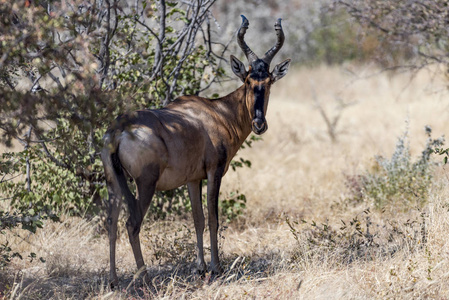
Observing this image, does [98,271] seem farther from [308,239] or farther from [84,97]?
[84,97]

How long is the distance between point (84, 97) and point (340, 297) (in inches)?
99.6

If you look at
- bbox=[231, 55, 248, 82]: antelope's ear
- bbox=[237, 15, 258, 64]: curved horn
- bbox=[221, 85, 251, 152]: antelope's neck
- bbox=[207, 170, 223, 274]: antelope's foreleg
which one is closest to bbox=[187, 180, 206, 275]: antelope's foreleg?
bbox=[207, 170, 223, 274]: antelope's foreleg

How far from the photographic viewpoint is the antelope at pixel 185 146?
207 inches

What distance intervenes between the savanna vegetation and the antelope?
Result: 313mm

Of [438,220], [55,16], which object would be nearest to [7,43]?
[55,16]

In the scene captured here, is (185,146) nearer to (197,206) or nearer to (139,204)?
(139,204)

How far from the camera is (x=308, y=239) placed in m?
6.40

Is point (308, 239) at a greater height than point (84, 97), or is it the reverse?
point (84, 97)

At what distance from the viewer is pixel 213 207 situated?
617 centimetres

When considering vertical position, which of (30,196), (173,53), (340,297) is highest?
(173,53)

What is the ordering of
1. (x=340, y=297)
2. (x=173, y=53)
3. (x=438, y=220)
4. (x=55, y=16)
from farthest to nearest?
(x=173, y=53) < (x=438, y=220) < (x=340, y=297) < (x=55, y=16)

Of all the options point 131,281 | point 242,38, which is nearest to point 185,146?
point 131,281

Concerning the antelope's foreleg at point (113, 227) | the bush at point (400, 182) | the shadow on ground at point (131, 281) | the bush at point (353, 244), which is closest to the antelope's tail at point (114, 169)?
the antelope's foreleg at point (113, 227)

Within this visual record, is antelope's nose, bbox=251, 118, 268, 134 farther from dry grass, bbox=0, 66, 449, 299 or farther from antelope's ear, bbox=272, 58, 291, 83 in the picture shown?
dry grass, bbox=0, 66, 449, 299
